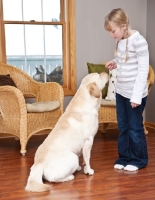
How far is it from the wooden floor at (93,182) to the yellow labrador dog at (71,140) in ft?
0.27

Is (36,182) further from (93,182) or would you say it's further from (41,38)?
(41,38)

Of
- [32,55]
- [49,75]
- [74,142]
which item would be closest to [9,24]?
[32,55]

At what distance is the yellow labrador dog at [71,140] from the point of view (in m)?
2.35

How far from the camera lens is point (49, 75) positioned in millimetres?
4652

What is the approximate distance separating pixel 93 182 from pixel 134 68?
0.95 m

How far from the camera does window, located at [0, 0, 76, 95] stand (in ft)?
14.3

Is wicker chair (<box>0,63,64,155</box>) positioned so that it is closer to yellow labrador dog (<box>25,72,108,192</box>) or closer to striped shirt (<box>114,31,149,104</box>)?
yellow labrador dog (<box>25,72,108,192</box>)

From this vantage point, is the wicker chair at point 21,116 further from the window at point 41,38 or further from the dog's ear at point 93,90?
the dog's ear at point 93,90

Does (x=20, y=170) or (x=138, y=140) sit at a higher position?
(x=138, y=140)

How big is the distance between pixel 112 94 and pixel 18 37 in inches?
60.4

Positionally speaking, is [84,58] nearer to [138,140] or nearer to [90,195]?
[138,140]

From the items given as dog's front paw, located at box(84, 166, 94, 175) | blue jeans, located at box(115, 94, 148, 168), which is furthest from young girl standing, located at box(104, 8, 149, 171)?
dog's front paw, located at box(84, 166, 94, 175)

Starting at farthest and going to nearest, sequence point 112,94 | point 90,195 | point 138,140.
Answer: point 112,94
point 138,140
point 90,195

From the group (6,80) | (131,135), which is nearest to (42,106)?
(6,80)
